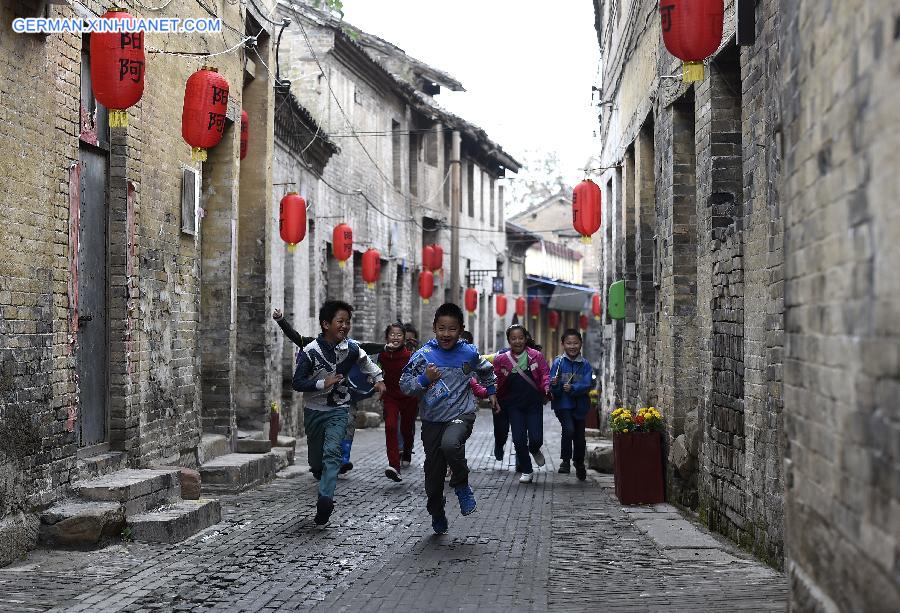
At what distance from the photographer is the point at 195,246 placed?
37.8 feet

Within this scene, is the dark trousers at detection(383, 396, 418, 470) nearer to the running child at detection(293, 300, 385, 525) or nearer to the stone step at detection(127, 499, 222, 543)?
the running child at detection(293, 300, 385, 525)

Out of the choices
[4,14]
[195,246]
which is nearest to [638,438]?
[195,246]

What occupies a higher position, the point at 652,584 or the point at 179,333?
the point at 179,333

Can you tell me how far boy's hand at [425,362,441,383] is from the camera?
339 inches

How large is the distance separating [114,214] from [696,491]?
205 inches

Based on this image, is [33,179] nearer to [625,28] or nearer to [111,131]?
[111,131]

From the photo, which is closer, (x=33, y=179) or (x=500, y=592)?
(x=500, y=592)

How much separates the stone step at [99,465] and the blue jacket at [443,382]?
226 cm

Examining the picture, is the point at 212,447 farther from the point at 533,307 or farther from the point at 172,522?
the point at 533,307

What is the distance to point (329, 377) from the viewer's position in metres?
9.50

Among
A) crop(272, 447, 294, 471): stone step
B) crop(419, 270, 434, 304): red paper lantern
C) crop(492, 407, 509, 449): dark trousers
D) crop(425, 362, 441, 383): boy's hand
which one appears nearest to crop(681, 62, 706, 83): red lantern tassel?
crop(425, 362, 441, 383): boy's hand

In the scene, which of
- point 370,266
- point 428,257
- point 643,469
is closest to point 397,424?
point 643,469

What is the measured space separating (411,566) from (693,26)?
380 cm

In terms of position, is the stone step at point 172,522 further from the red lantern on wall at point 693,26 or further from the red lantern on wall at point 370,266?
the red lantern on wall at point 370,266
